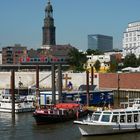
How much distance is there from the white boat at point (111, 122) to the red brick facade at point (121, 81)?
146 ft

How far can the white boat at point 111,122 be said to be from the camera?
4144 centimetres

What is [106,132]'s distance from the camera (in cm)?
4162

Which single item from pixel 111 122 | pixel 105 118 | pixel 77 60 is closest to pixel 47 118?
pixel 105 118

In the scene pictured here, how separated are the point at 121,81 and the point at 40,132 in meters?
49.4

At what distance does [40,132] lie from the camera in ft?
149

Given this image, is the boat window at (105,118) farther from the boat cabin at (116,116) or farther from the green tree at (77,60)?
the green tree at (77,60)

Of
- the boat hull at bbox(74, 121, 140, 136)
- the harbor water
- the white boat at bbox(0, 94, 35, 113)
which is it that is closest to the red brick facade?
the white boat at bbox(0, 94, 35, 113)

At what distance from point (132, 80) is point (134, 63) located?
5338 centimetres

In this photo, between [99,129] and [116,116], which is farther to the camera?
[116,116]

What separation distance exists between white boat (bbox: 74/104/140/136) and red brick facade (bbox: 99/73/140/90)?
44631mm

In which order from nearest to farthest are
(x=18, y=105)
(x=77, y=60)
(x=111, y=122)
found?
(x=111, y=122) → (x=18, y=105) → (x=77, y=60)

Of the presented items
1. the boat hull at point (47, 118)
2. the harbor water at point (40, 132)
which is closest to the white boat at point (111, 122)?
the harbor water at point (40, 132)

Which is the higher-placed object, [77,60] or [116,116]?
[77,60]

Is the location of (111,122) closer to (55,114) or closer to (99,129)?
(99,129)
